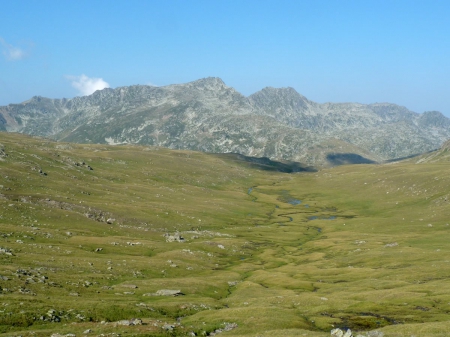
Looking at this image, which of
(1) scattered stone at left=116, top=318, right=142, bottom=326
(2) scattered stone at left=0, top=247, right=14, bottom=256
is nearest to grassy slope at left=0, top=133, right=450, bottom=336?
(1) scattered stone at left=116, top=318, right=142, bottom=326

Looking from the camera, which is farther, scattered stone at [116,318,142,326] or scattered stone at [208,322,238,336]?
scattered stone at [208,322,238,336]

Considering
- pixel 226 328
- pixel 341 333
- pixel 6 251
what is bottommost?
pixel 226 328

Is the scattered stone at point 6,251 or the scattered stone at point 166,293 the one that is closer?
the scattered stone at point 166,293

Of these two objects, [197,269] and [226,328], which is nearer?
[226,328]

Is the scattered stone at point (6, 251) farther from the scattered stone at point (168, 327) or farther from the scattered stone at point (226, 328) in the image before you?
the scattered stone at point (226, 328)

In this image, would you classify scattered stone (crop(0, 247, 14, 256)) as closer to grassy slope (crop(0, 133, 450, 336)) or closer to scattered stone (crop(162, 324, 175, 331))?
grassy slope (crop(0, 133, 450, 336))

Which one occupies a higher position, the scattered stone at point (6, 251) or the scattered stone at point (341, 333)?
the scattered stone at point (6, 251)

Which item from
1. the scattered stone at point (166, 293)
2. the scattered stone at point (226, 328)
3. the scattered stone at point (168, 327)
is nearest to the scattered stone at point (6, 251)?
the scattered stone at point (166, 293)

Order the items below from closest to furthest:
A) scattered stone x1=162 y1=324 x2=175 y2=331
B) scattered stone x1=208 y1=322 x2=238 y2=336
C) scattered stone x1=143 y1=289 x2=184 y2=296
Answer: scattered stone x1=162 y1=324 x2=175 y2=331 < scattered stone x1=208 y1=322 x2=238 y2=336 < scattered stone x1=143 y1=289 x2=184 y2=296

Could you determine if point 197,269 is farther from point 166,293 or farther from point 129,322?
point 129,322

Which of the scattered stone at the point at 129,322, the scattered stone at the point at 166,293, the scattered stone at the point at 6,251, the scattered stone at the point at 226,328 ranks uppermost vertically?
the scattered stone at the point at 6,251

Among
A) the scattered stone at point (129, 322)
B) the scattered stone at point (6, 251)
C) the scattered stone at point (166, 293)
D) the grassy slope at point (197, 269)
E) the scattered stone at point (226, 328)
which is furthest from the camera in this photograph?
the scattered stone at point (6, 251)

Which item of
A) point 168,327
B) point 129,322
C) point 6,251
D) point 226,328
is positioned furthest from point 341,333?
point 6,251

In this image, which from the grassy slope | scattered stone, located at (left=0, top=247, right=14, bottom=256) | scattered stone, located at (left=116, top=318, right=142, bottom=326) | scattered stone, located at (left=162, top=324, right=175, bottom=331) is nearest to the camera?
scattered stone, located at (left=162, top=324, right=175, bottom=331)
